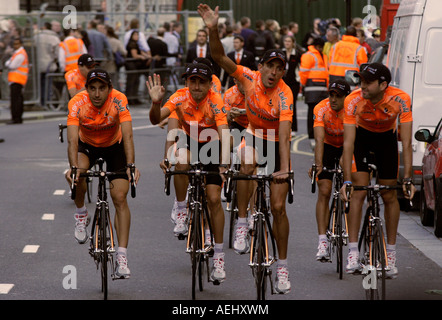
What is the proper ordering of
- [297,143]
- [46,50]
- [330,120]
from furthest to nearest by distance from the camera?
[46,50], [297,143], [330,120]

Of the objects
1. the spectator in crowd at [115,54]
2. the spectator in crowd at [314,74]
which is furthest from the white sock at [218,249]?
the spectator in crowd at [115,54]

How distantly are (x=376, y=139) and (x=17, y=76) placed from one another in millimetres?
17647

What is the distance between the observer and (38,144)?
20453mm

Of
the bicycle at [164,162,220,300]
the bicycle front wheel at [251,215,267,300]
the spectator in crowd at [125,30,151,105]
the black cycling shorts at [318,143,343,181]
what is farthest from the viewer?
the spectator in crowd at [125,30,151,105]

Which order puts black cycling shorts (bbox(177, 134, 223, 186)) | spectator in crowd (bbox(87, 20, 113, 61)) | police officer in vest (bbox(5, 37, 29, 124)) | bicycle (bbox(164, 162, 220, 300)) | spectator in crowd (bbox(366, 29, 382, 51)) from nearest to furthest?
1. bicycle (bbox(164, 162, 220, 300))
2. black cycling shorts (bbox(177, 134, 223, 186))
3. spectator in crowd (bbox(366, 29, 382, 51))
4. police officer in vest (bbox(5, 37, 29, 124))
5. spectator in crowd (bbox(87, 20, 113, 61))

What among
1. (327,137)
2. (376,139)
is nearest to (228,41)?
(327,137)

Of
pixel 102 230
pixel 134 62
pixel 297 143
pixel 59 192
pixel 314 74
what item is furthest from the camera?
pixel 134 62

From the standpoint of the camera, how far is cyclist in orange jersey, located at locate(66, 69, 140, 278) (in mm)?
8555

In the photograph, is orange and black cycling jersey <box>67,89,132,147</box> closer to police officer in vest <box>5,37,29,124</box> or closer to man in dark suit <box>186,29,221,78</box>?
man in dark suit <box>186,29,221,78</box>

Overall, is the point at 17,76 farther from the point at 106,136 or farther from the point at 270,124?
the point at 270,124

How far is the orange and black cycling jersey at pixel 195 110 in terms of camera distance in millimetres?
9172

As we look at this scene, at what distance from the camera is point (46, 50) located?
26.9 meters

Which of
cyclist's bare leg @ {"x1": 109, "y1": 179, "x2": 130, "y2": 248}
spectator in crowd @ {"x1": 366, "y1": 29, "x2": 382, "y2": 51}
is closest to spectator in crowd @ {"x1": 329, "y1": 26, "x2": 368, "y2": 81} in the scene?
spectator in crowd @ {"x1": 366, "y1": 29, "x2": 382, "y2": 51}
